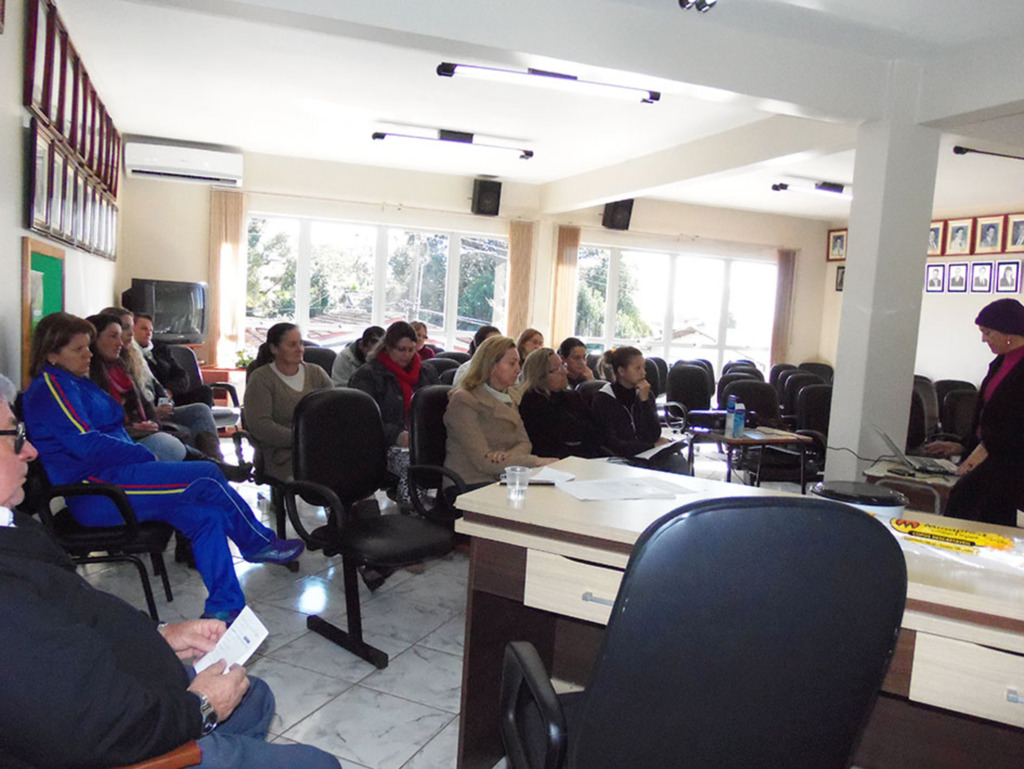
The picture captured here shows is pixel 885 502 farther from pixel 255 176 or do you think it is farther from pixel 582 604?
pixel 255 176

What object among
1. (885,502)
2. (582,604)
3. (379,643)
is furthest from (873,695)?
(379,643)

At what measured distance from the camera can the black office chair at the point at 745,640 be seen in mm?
1087

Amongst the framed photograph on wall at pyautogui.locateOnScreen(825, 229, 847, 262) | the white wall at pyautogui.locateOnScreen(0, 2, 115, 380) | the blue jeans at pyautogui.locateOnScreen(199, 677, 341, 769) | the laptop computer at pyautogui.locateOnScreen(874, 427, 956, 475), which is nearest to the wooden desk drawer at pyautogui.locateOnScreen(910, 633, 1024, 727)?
the blue jeans at pyautogui.locateOnScreen(199, 677, 341, 769)

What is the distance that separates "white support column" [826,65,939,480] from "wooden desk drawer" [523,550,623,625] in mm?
3124

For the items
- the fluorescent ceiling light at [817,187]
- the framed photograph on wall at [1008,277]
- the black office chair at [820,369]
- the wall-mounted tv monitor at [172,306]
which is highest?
the fluorescent ceiling light at [817,187]

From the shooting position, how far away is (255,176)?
325 inches

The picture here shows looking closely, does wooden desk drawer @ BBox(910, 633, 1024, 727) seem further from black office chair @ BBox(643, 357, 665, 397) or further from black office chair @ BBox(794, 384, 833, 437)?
black office chair @ BBox(643, 357, 665, 397)

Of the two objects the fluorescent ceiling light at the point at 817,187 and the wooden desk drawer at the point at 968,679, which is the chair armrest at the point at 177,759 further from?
the fluorescent ceiling light at the point at 817,187

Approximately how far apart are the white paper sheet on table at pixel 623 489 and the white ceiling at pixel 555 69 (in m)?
2.30

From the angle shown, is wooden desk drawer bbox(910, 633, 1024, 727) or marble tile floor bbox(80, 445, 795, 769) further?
marble tile floor bbox(80, 445, 795, 769)

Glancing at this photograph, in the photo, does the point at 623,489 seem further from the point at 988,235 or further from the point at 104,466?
the point at 988,235

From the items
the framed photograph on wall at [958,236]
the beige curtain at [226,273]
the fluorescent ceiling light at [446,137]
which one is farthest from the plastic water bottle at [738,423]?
the framed photograph on wall at [958,236]

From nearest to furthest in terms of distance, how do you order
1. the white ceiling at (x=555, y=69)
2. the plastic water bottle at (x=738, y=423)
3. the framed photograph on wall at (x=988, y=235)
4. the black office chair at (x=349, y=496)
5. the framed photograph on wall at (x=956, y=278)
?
1. the black office chair at (x=349, y=496)
2. the white ceiling at (x=555, y=69)
3. the plastic water bottle at (x=738, y=423)
4. the framed photograph on wall at (x=988, y=235)
5. the framed photograph on wall at (x=956, y=278)

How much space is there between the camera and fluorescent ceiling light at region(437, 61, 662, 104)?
14.5ft
